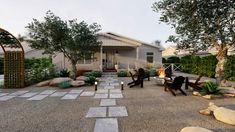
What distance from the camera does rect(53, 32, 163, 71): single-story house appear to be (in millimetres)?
25594

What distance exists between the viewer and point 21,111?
7742 mm

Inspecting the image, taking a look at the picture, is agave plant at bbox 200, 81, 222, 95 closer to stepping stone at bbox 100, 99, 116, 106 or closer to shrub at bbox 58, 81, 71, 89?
stepping stone at bbox 100, 99, 116, 106

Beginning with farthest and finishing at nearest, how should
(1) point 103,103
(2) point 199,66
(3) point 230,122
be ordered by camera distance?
(2) point 199,66 < (1) point 103,103 < (3) point 230,122

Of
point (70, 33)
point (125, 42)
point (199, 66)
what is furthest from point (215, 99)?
point (125, 42)

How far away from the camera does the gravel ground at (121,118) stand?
5.76 metres

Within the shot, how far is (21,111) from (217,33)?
8836mm

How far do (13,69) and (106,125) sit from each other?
33.5 feet

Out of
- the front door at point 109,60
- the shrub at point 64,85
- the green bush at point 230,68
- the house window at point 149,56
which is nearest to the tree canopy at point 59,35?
the shrub at point 64,85

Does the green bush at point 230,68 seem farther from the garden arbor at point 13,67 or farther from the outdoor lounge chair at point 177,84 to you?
the garden arbor at point 13,67

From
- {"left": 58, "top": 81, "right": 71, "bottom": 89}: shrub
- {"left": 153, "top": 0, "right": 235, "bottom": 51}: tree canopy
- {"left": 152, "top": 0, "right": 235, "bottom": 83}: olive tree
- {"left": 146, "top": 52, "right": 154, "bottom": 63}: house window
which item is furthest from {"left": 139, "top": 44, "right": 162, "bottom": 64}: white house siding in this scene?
{"left": 153, "top": 0, "right": 235, "bottom": 51}: tree canopy

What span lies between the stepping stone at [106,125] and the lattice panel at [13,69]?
368 inches

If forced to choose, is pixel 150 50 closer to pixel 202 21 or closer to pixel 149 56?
pixel 149 56

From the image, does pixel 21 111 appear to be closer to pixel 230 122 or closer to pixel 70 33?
pixel 230 122

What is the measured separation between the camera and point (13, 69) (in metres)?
14.3
